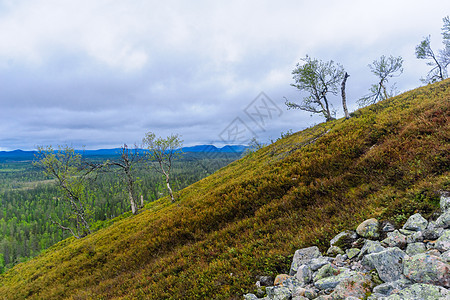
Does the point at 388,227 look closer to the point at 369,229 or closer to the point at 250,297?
the point at 369,229

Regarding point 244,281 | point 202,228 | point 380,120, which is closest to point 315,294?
point 244,281

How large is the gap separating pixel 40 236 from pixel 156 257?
141591 millimetres

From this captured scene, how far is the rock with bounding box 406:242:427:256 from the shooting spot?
3.68 m

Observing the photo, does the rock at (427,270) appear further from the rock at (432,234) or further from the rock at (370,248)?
the rock at (432,234)

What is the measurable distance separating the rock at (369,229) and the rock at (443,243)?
4.11 feet

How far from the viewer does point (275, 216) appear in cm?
898

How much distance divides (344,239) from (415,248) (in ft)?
5.60

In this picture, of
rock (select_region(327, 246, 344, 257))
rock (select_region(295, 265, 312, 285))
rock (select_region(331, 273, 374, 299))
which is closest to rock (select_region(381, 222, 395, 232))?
rock (select_region(327, 246, 344, 257))

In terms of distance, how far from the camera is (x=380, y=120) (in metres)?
12.3

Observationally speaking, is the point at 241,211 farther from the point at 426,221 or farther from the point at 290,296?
the point at 426,221

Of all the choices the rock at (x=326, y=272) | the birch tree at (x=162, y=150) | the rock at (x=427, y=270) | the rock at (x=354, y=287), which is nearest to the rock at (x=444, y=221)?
the rock at (x=427, y=270)

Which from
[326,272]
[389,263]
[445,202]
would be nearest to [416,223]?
[445,202]

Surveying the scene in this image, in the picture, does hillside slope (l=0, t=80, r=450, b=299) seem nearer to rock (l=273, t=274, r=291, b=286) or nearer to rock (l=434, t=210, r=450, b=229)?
rock (l=273, t=274, r=291, b=286)

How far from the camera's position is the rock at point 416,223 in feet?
13.8
